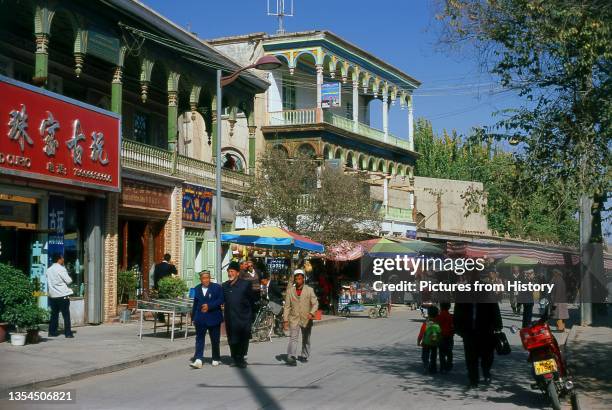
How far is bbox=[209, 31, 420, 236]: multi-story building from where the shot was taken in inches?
1516

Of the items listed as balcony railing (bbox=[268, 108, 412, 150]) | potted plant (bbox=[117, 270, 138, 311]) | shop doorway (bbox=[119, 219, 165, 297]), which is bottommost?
potted plant (bbox=[117, 270, 138, 311])

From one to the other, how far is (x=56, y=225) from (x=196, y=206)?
25.5 feet

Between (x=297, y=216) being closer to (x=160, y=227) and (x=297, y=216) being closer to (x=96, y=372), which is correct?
(x=160, y=227)

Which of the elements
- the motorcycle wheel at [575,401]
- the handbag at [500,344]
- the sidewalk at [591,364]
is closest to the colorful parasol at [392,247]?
the sidewalk at [591,364]

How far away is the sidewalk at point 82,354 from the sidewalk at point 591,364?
23.5 ft

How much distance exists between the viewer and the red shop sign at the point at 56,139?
53.8ft

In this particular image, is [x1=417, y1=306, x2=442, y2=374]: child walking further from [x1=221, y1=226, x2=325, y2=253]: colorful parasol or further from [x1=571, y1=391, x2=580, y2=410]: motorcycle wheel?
[x1=221, y1=226, x2=325, y2=253]: colorful parasol

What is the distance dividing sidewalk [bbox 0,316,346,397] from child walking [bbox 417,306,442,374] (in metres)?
4.72

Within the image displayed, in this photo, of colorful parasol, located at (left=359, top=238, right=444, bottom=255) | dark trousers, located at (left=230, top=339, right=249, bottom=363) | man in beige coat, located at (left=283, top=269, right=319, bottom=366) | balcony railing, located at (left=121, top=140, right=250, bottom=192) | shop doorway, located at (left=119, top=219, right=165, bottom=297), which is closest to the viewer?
dark trousers, located at (left=230, top=339, right=249, bottom=363)

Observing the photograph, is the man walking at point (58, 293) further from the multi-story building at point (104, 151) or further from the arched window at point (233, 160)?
the arched window at point (233, 160)

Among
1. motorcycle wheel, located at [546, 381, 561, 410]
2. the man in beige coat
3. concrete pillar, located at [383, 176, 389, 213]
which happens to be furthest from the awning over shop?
motorcycle wheel, located at [546, 381, 561, 410]

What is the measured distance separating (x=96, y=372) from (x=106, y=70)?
1351cm

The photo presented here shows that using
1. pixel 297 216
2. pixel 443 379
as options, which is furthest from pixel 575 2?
pixel 297 216

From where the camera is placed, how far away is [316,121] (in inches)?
1515
